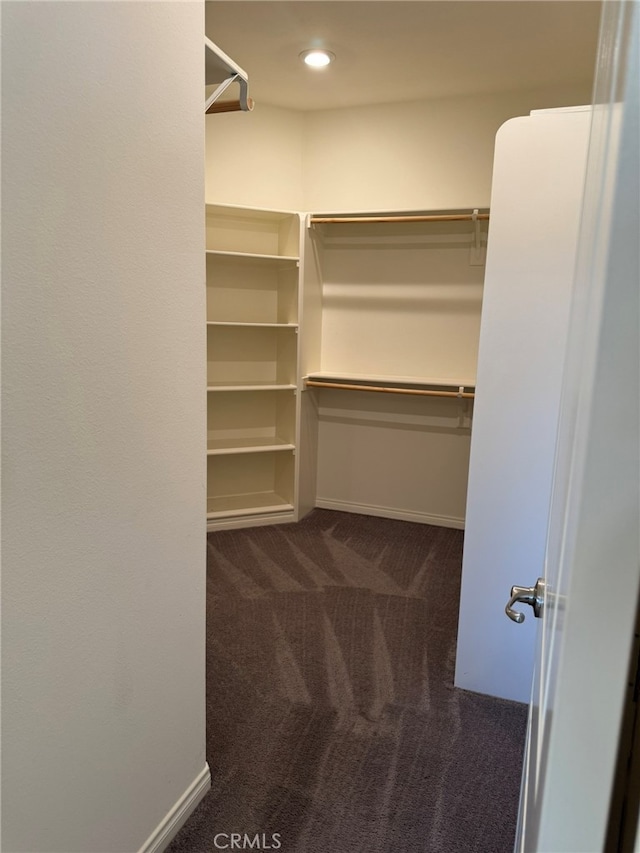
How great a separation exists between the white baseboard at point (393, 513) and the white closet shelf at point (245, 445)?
1.99ft

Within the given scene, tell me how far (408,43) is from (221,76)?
58.6 inches

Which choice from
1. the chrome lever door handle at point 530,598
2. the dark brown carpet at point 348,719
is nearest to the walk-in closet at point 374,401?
the dark brown carpet at point 348,719

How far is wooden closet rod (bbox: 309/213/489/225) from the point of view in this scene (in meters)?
3.51

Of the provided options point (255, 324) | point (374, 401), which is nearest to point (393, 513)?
point (374, 401)

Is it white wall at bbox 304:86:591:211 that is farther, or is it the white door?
white wall at bbox 304:86:591:211

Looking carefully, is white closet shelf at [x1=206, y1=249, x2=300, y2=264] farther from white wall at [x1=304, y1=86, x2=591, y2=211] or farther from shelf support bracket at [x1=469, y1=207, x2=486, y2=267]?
shelf support bracket at [x1=469, y1=207, x2=486, y2=267]

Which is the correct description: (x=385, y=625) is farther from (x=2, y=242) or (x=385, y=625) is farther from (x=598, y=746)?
(x=598, y=746)

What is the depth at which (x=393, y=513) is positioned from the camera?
4.18 meters

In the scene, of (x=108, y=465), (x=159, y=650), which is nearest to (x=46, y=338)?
(x=108, y=465)

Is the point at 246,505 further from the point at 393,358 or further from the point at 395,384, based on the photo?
the point at 393,358

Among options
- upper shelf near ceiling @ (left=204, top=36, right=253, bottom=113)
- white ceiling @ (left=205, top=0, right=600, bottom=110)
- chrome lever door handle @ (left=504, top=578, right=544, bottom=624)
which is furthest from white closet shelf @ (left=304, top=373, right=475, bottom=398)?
chrome lever door handle @ (left=504, top=578, right=544, bottom=624)

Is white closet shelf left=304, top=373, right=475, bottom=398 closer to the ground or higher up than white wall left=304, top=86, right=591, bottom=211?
closer to the ground

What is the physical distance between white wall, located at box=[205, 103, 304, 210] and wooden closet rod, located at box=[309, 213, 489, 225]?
0.38m

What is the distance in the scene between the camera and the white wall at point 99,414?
99 cm
